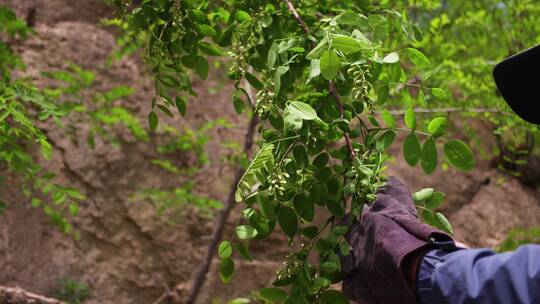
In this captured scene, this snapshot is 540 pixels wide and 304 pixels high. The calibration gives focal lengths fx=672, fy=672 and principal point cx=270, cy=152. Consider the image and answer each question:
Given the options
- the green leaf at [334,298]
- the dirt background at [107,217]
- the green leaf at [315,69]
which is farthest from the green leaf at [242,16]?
the dirt background at [107,217]

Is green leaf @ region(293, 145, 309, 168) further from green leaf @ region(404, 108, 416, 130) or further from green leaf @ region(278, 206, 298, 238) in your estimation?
green leaf @ region(404, 108, 416, 130)

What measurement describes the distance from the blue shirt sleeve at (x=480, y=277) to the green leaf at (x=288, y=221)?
14.4 inches

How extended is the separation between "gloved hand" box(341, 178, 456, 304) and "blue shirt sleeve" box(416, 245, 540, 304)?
33 millimetres

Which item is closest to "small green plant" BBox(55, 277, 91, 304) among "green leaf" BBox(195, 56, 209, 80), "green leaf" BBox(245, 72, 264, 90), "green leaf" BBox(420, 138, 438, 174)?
"green leaf" BBox(195, 56, 209, 80)

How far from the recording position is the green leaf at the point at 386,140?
4.44 ft

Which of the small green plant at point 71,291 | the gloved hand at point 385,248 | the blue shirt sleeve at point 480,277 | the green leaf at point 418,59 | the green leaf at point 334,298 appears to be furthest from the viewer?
the small green plant at point 71,291

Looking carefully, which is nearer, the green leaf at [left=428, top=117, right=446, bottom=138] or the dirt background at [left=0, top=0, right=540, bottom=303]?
the green leaf at [left=428, top=117, right=446, bottom=138]

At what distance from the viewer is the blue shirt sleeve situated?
36.6 inches

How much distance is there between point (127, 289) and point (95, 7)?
6.42 feet

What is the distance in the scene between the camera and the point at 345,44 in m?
1.20

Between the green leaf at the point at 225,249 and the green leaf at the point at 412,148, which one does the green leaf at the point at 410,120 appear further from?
the green leaf at the point at 225,249

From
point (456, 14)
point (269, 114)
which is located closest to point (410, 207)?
point (269, 114)

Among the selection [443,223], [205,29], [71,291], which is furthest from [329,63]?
[71,291]

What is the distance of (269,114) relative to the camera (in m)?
1.44
